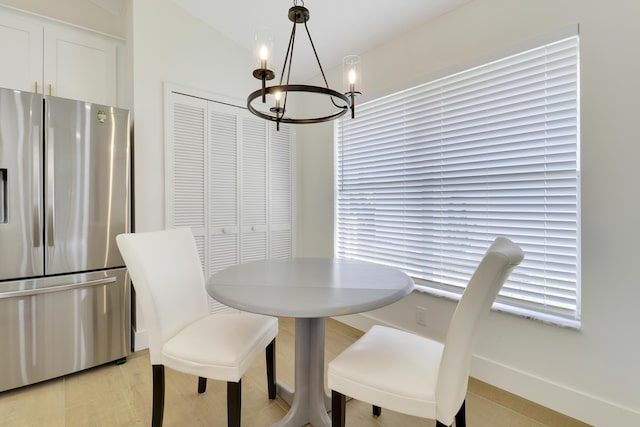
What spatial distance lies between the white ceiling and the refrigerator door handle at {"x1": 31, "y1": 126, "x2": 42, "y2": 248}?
1609 millimetres

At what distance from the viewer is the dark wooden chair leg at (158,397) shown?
54.6 inches

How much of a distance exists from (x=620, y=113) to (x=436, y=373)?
61.9 inches

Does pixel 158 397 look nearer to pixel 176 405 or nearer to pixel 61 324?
pixel 176 405

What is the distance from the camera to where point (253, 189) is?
10.2ft

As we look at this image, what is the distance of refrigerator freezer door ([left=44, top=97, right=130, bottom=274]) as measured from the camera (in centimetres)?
194

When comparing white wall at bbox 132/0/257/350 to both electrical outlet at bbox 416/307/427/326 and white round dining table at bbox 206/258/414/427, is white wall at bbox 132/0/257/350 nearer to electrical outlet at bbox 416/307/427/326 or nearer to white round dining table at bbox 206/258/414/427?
white round dining table at bbox 206/258/414/427

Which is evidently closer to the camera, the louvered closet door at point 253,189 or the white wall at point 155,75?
the white wall at point 155,75

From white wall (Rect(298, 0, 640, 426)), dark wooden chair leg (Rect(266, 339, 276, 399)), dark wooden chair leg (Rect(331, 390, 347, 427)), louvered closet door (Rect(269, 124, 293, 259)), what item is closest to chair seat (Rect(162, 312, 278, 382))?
dark wooden chair leg (Rect(266, 339, 276, 399))

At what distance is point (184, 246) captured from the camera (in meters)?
Result: 1.78

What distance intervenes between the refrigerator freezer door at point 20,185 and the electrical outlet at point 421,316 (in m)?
2.63

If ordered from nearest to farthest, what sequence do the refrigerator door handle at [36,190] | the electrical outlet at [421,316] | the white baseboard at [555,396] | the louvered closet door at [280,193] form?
the white baseboard at [555,396]
the refrigerator door handle at [36,190]
the electrical outlet at [421,316]
the louvered closet door at [280,193]

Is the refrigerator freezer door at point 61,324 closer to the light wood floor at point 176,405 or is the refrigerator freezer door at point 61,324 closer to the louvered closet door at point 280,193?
the light wood floor at point 176,405

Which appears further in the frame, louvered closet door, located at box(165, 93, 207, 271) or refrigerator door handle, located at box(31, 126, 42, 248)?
louvered closet door, located at box(165, 93, 207, 271)

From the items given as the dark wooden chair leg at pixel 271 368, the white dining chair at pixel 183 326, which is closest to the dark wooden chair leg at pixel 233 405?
the white dining chair at pixel 183 326
